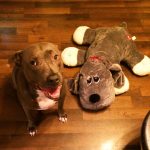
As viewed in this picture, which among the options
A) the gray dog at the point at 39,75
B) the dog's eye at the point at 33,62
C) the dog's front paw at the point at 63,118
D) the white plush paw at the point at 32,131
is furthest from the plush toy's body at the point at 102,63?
the dog's eye at the point at 33,62

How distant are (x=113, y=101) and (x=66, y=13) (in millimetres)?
1080

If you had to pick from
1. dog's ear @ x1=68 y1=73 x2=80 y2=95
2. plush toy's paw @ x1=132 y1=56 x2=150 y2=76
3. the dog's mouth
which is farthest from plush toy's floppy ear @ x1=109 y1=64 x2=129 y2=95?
the dog's mouth

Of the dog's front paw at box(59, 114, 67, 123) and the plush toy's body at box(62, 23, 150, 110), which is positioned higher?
the plush toy's body at box(62, 23, 150, 110)

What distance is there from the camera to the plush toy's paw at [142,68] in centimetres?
208

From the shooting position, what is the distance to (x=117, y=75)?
6.42 feet

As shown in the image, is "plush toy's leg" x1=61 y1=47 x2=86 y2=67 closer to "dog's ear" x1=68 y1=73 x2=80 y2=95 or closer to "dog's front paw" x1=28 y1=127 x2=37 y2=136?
"dog's ear" x1=68 y1=73 x2=80 y2=95

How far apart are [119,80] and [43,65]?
0.70 m

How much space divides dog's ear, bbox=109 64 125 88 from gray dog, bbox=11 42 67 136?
445 mm

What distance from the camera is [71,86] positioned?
201cm

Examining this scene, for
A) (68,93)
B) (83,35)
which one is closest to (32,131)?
(68,93)

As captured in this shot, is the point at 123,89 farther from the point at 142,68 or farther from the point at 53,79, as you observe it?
the point at 53,79

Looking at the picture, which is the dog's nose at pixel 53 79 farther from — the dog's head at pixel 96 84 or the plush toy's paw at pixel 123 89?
the plush toy's paw at pixel 123 89

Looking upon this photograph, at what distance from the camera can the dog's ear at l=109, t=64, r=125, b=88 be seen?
1.93 metres

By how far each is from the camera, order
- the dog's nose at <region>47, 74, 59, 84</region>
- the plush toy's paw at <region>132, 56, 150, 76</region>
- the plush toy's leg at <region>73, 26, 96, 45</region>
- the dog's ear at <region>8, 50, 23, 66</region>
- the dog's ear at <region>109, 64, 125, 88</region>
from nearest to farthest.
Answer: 1. the dog's nose at <region>47, 74, 59, 84</region>
2. the dog's ear at <region>8, 50, 23, 66</region>
3. the dog's ear at <region>109, 64, 125, 88</region>
4. the plush toy's paw at <region>132, 56, 150, 76</region>
5. the plush toy's leg at <region>73, 26, 96, 45</region>
